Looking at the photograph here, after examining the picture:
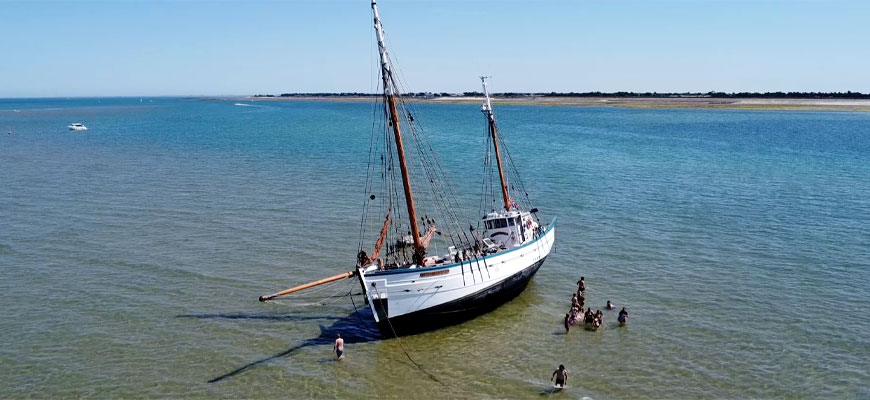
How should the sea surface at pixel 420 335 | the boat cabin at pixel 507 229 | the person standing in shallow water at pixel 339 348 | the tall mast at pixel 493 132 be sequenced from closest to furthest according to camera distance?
the sea surface at pixel 420 335 < the person standing in shallow water at pixel 339 348 < the boat cabin at pixel 507 229 < the tall mast at pixel 493 132

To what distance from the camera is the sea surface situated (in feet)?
90.5

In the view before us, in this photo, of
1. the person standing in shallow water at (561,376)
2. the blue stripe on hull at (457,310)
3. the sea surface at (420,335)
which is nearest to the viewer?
the person standing in shallow water at (561,376)

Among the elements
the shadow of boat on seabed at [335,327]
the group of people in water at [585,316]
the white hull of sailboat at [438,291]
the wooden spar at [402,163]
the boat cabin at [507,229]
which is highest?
the wooden spar at [402,163]

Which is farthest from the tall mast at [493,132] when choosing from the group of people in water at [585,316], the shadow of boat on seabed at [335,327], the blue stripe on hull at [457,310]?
the shadow of boat on seabed at [335,327]

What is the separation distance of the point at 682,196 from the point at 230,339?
161 feet

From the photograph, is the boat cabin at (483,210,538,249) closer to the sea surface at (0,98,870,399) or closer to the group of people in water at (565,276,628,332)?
the sea surface at (0,98,870,399)

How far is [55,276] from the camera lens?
39375mm

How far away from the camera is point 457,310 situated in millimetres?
33844

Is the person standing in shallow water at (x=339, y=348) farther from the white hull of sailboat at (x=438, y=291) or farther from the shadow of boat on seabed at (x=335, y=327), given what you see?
the white hull of sailboat at (x=438, y=291)

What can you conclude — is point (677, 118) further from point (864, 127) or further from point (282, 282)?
point (282, 282)

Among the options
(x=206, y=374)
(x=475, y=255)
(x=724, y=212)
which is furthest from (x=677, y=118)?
(x=206, y=374)

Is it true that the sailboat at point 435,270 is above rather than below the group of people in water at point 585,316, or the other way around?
above

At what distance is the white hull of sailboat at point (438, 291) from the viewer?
104ft

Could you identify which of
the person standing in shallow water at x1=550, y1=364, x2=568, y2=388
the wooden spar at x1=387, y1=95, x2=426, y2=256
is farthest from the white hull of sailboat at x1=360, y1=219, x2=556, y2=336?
the person standing in shallow water at x1=550, y1=364, x2=568, y2=388
